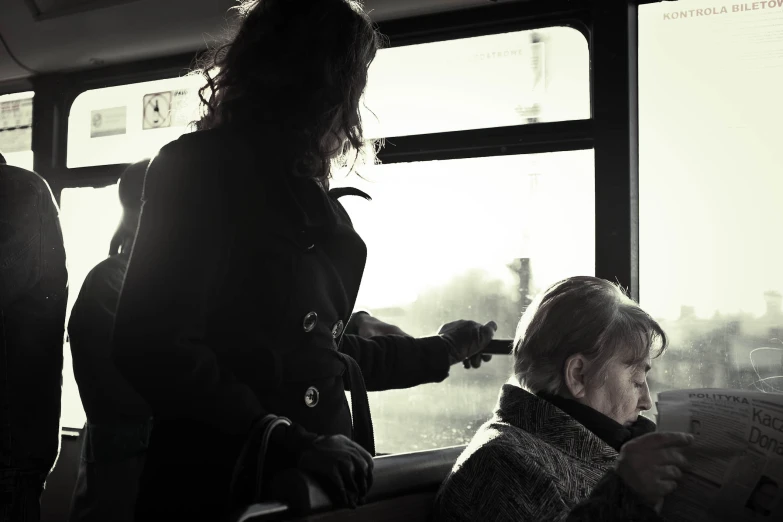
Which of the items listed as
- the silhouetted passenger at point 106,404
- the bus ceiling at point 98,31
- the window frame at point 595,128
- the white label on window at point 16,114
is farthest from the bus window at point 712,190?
the white label on window at point 16,114

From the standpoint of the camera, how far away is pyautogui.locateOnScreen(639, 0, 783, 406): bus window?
89.1 inches

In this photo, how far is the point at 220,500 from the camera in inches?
51.2

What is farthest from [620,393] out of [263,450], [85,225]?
[85,225]

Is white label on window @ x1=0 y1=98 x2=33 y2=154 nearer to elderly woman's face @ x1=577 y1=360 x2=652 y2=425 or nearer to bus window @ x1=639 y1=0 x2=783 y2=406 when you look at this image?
bus window @ x1=639 y1=0 x2=783 y2=406

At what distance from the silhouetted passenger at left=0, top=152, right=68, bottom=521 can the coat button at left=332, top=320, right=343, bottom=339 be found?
826 millimetres

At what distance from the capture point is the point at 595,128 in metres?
2.47

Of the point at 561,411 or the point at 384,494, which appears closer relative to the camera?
the point at 384,494

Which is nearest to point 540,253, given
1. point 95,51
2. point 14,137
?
Result: point 95,51

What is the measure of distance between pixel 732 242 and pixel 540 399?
102 cm

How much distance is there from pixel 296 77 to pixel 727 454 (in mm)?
917

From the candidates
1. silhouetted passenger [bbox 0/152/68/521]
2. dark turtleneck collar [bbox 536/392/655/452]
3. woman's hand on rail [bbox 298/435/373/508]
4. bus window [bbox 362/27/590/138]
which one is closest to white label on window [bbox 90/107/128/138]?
bus window [bbox 362/27/590/138]

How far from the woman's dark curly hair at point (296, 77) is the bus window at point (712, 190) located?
125 centimetres

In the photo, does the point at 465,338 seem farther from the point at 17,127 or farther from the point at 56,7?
the point at 17,127

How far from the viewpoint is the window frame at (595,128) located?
2410 mm
